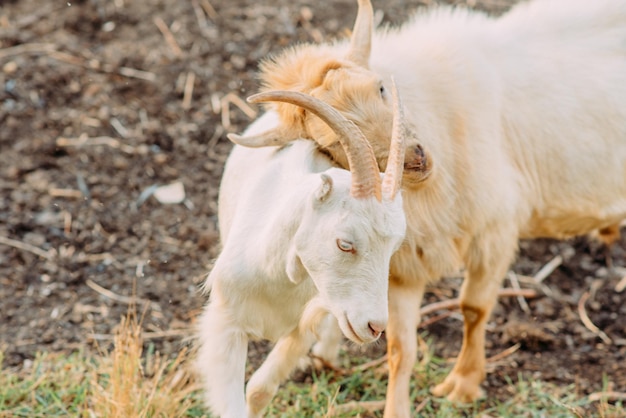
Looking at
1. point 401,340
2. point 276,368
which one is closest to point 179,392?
point 276,368

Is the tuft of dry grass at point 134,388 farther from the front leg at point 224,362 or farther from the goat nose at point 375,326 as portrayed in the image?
the goat nose at point 375,326

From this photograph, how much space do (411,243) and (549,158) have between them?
39.7 inches

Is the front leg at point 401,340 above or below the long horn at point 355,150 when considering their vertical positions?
below

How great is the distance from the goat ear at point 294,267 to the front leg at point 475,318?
1395mm

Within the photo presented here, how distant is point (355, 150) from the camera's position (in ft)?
11.8

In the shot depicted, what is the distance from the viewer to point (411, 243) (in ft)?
15.2

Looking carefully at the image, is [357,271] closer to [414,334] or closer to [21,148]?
[414,334]

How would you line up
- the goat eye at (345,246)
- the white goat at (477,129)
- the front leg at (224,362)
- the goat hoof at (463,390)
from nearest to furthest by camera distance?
the goat eye at (345,246), the front leg at (224,362), the white goat at (477,129), the goat hoof at (463,390)

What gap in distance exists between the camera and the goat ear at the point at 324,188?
3.61 m

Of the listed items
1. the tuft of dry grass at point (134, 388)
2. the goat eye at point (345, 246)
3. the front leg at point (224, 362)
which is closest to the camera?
the goat eye at point (345, 246)

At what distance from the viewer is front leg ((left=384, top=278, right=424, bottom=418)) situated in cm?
476

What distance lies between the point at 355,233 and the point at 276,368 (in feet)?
3.66

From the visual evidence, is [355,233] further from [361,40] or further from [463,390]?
[463,390]

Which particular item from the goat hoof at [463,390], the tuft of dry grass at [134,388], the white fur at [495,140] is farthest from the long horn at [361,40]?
the goat hoof at [463,390]
